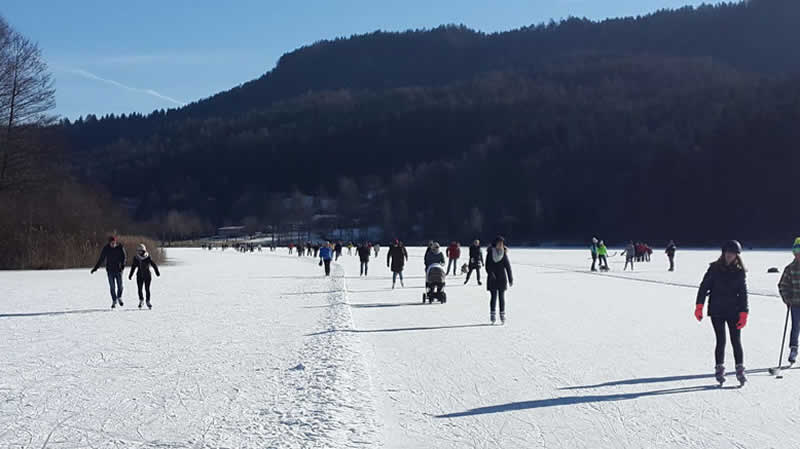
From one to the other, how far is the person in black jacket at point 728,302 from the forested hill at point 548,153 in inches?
3310

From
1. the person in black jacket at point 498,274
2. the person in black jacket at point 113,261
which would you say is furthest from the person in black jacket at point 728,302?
the person in black jacket at point 113,261

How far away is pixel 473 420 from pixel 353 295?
13.5 m

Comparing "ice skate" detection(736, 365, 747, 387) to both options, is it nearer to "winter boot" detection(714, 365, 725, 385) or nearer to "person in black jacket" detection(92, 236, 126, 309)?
"winter boot" detection(714, 365, 725, 385)

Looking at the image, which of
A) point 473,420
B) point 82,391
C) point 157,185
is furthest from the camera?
point 157,185

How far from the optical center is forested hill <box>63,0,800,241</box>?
97312mm

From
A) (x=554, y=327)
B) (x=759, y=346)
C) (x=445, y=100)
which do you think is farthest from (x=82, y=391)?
(x=445, y=100)

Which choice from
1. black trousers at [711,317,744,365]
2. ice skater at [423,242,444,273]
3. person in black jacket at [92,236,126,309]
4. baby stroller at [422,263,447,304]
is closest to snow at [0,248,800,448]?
black trousers at [711,317,744,365]

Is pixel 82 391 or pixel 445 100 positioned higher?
pixel 445 100

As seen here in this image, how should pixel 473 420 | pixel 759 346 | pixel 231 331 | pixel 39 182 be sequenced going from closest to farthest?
pixel 473 420, pixel 759 346, pixel 231 331, pixel 39 182

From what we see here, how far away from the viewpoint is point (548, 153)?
128625 millimetres

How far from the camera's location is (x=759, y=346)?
10.1 m

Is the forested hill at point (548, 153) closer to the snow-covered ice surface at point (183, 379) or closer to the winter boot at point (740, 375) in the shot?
the snow-covered ice surface at point (183, 379)

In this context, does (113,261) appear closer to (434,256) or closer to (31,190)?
(434,256)

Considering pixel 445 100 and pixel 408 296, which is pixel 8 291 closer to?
pixel 408 296
